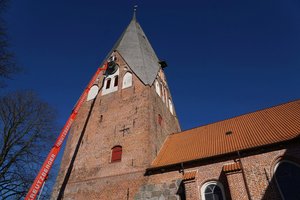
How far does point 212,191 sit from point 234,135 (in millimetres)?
3482

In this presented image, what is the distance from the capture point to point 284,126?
10586mm

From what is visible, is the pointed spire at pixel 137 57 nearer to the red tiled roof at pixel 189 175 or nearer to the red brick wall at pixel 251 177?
the red tiled roof at pixel 189 175

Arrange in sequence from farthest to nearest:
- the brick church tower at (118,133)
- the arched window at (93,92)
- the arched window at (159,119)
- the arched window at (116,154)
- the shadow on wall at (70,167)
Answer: the arched window at (93,92)
the arched window at (159,119)
the shadow on wall at (70,167)
the arched window at (116,154)
the brick church tower at (118,133)

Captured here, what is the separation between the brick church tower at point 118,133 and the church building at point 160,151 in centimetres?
5

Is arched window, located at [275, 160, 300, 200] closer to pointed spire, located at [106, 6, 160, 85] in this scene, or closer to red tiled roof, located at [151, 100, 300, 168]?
red tiled roof, located at [151, 100, 300, 168]

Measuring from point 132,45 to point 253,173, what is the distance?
14.7m

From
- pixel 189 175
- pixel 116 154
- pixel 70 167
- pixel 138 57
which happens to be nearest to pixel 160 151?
pixel 116 154

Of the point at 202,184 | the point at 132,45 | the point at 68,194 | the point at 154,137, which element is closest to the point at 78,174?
the point at 68,194

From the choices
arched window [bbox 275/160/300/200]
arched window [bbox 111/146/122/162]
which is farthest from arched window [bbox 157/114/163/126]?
arched window [bbox 275/160/300/200]

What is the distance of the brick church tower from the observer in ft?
37.4

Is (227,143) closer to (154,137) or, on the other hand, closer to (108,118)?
(154,137)

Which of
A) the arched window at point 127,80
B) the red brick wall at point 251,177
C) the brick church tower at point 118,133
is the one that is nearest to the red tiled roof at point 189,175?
the red brick wall at point 251,177

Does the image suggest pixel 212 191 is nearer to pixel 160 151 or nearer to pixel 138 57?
pixel 160 151

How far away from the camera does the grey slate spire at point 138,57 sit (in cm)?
1664
